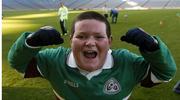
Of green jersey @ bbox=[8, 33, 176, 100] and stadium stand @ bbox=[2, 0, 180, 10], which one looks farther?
stadium stand @ bbox=[2, 0, 180, 10]

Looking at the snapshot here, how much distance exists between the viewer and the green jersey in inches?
122

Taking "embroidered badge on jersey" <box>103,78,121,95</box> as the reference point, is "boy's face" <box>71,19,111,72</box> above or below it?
above

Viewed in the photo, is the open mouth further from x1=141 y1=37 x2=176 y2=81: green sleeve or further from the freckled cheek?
x1=141 y1=37 x2=176 y2=81: green sleeve

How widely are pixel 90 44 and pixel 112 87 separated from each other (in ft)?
1.22

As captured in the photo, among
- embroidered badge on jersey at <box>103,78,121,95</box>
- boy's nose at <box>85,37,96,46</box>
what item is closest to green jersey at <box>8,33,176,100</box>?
embroidered badge on jersey at <box>103,78,121,95</box>

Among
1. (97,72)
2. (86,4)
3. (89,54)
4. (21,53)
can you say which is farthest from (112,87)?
(86,4)

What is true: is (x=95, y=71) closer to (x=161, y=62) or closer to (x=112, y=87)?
(x=112, y=87)

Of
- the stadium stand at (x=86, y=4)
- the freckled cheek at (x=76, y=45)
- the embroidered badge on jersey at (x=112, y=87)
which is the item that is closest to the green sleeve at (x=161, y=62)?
the embroidered badge on jersey at (x=112, y=87)

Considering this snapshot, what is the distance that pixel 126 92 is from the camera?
322 cm

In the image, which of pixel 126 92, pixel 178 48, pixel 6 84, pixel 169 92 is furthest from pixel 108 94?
pixel 178 48

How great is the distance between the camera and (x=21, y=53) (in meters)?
3.03

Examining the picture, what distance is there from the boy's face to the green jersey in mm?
110

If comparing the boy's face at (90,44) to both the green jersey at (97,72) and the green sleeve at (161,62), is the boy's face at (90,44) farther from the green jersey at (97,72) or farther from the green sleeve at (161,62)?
the green sleeve at (161,62)

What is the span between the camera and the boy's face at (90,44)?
3014 millimetres
